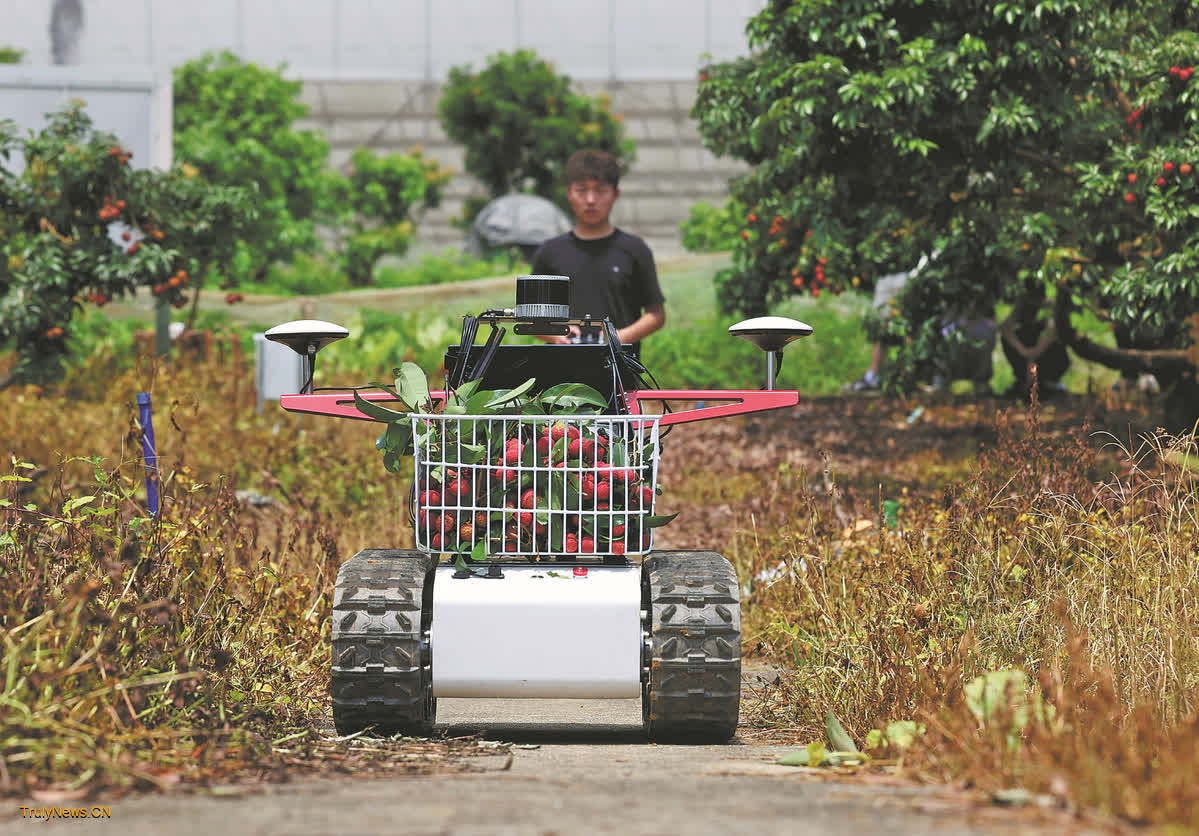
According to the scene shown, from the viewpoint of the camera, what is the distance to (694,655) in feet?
12.6

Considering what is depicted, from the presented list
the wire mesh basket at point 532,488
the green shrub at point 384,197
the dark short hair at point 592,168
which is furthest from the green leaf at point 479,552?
the green shrub at point 384,197

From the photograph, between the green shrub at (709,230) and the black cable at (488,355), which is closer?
the black cable at (488,355)

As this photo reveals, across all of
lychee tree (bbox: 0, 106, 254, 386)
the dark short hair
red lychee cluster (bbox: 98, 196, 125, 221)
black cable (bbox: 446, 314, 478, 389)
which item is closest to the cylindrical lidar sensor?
black cable (bbox: 446, 314, 478, 389)

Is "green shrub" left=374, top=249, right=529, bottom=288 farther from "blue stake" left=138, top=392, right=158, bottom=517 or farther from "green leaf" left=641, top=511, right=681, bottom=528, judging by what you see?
"green leaf" left=641, top=511, right=681, bottom=528

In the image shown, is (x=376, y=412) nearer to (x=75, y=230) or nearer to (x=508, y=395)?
(x=508, y=395)

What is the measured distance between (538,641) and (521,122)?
2777 centimetres

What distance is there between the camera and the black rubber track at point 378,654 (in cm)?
383

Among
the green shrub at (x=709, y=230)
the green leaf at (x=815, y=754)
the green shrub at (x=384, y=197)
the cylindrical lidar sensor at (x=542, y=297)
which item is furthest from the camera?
the green shrub at (x=384, y=197)

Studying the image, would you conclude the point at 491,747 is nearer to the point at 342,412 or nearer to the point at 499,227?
the point at 342,412

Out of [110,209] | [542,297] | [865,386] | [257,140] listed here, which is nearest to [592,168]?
[542,297]

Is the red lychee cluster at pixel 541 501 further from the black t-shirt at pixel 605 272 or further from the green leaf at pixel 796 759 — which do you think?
the black t-shirt at pixel 605 272

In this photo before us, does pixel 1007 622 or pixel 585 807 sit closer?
pixel 585 807

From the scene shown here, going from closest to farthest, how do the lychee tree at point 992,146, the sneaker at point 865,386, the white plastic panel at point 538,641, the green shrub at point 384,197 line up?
the white plastic panel at point 538,641, the lychee tree at point 992,146, the sneaker at point 865,386, the green shrub at point 384,197

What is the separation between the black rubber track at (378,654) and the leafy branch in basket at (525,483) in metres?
0.22
